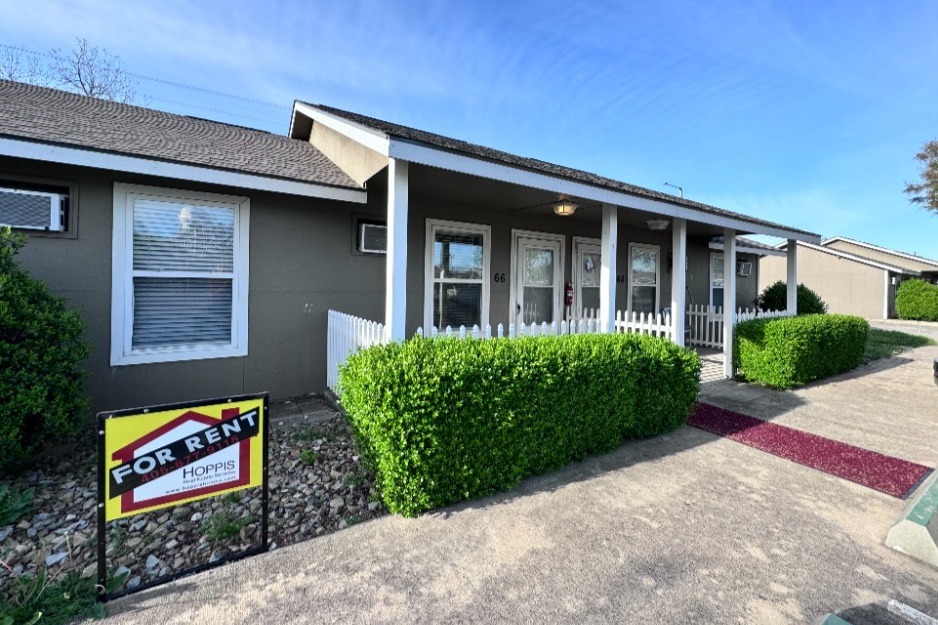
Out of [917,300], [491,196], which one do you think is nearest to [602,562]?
[491,196]

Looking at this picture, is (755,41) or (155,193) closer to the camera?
(155,193)

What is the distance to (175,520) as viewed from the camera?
2982 millimetres

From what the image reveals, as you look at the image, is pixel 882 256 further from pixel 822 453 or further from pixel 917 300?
pixel 822 453

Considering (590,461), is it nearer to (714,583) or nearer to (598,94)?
(714,583)

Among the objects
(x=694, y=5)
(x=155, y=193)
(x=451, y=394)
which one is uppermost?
(x=694, y=5)

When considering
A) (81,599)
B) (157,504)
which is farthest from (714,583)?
(81,599)

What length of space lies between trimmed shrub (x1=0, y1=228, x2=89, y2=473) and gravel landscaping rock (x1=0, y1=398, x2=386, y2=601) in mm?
438

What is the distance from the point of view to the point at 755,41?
23.0 feet

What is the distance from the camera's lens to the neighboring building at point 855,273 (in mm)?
23594

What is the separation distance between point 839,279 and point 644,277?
23.4 metres

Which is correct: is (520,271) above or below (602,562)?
above

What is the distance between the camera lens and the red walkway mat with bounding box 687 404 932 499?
11.8ft

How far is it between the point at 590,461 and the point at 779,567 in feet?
5.27

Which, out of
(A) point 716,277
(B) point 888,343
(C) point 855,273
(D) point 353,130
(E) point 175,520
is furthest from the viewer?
(C) point 855,273
